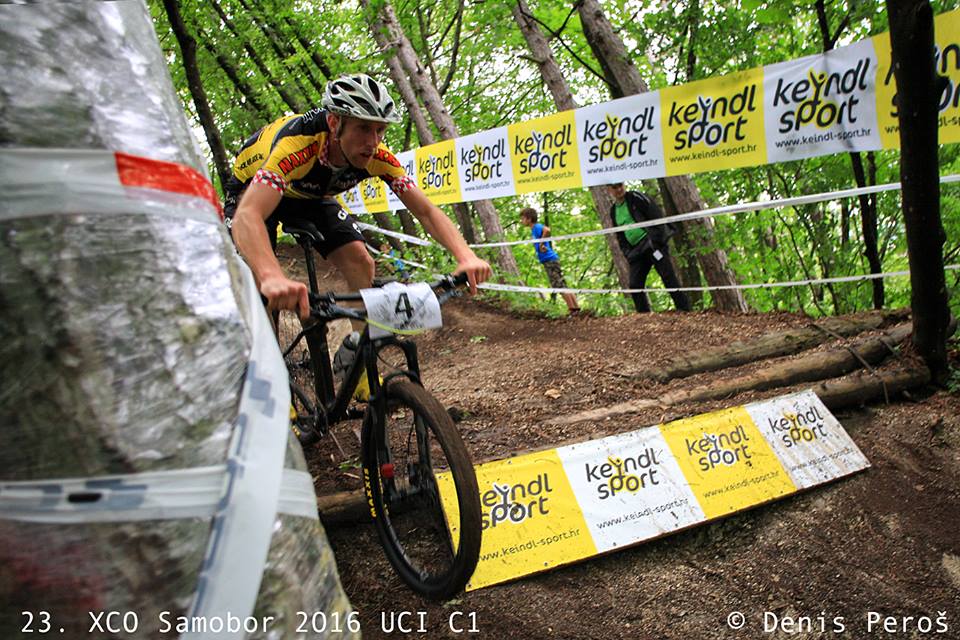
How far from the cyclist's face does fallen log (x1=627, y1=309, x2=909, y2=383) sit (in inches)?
104

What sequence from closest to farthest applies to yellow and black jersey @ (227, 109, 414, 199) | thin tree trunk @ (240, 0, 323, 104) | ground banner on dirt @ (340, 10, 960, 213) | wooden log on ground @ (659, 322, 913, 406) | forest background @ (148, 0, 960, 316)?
yellow and black jersey @ (227, 109, 414, 199), wooden log on ground @ (659, 322, 913, 406), ground banner on dirt @ (340, 10, 960, 213), forest background @ (148, 0, 960, 316), thin tree trunk @ (240, 0, 323, 104)

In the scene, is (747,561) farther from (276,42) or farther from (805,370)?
(276,42)

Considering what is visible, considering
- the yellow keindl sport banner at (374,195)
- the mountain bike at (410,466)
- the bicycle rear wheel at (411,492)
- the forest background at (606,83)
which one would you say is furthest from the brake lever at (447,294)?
the yellow keindl sport banner at (374,195)

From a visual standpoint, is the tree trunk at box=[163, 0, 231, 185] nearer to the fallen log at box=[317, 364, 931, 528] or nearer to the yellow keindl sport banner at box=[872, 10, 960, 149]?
the fallen log at box=[317, 364, 931, 528]

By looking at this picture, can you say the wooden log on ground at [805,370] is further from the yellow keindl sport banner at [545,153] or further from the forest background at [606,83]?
the yellow keindl sport banner at [545,153]

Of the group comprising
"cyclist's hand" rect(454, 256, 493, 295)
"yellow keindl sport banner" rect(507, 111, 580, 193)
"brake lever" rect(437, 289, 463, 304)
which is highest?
"cyclist's hand" rect(454, 256, 493, 295)

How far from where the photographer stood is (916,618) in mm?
2537

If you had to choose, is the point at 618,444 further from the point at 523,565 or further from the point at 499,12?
the point at 499,12

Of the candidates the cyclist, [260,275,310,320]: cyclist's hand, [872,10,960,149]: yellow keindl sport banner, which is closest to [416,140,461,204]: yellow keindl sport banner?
the cyclist

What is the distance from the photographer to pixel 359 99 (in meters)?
2.88

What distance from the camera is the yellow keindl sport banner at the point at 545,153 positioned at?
692 cm

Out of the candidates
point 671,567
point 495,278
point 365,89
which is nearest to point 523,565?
point 671,567

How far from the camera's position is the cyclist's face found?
2994 mm

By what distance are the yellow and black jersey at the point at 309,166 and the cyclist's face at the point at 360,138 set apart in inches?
5.1
